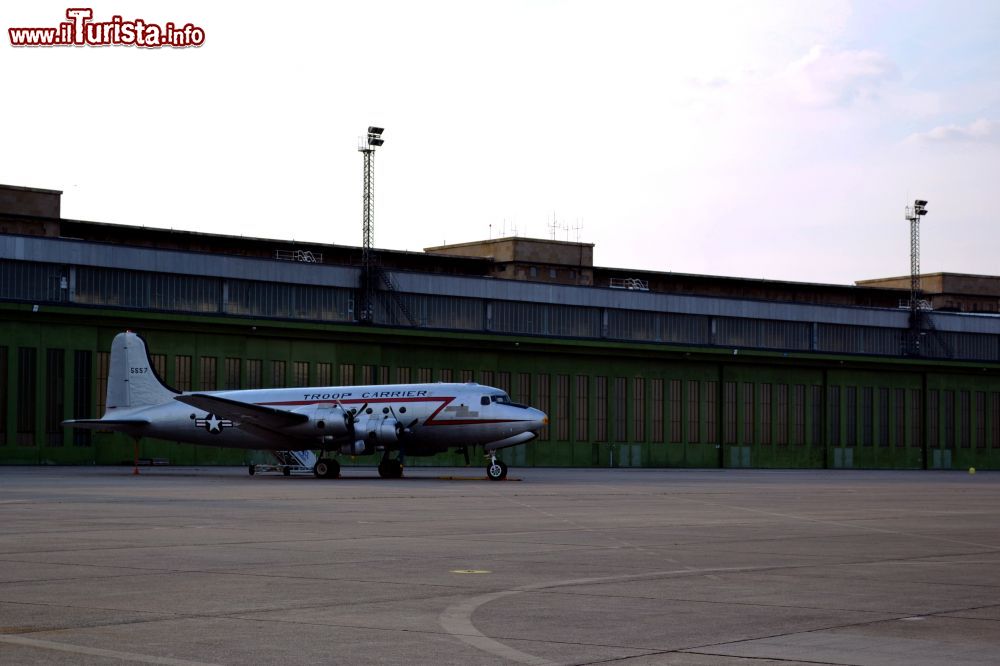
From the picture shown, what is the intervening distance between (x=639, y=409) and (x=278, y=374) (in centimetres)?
2741

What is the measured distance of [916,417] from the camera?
106438mm

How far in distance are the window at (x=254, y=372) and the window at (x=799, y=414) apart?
1668 inches

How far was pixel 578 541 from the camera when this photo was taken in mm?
20703

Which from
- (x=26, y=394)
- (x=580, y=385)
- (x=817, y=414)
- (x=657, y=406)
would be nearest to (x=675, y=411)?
(x=657, y=406)

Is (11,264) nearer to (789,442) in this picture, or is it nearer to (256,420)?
(256,420)

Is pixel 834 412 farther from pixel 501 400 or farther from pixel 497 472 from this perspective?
pixel 497 472

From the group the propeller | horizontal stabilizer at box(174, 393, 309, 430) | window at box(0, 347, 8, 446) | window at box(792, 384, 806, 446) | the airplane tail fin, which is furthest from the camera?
window at box(792, 384, 806, 446)

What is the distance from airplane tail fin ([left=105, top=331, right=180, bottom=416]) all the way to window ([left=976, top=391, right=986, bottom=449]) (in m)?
72.7

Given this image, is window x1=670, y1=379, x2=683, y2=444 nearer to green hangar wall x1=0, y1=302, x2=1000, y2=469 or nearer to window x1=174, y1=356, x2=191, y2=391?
green hangar wall x1=0, y1=302, x2=1000, y2=469

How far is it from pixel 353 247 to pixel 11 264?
128ft

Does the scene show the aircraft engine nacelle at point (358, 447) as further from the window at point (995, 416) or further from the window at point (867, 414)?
the window at point (995, 416)

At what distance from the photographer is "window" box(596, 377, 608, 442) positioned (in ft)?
304

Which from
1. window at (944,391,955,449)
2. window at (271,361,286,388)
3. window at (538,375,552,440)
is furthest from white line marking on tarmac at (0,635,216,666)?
window at (944,391,955,449)

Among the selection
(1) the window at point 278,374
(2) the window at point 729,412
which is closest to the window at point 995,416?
(2) the window at point 729,412
